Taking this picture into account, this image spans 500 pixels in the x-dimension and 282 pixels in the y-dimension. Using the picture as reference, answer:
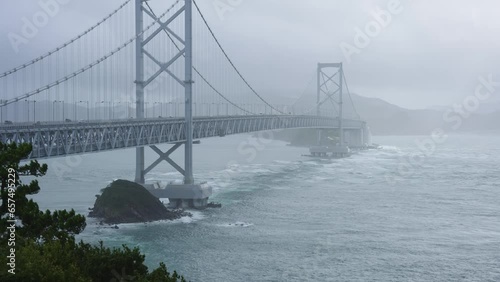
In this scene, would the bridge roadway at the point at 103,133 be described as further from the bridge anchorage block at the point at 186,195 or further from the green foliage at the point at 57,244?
the green foliage at the point at 57,244

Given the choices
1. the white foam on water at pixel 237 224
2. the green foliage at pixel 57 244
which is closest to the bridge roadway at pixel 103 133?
the white foam on water at pixel 237 224

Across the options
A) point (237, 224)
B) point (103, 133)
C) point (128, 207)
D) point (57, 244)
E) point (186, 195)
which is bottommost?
point (237, 224)

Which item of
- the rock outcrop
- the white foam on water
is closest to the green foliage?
the white foam on water

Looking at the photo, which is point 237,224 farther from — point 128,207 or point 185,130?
point 185,130

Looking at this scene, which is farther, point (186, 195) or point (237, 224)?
point (186, 195)

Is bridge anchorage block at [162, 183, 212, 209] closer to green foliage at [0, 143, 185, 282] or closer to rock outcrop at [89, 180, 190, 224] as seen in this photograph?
rock outcrop at [89, 180, 190, 224]

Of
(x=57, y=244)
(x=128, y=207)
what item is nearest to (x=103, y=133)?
(x=128, y=207)
